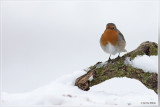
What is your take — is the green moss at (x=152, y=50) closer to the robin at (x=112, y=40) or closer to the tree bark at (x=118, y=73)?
the tree bark at (x=118, y=73)

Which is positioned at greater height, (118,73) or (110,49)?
(110,49)

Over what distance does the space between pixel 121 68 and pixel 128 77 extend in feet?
0.64

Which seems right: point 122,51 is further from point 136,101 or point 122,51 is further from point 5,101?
point 5,101

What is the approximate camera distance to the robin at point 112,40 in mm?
5062

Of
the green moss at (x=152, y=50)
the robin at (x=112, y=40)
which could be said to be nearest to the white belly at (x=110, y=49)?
the robin at (x=112, y=40)

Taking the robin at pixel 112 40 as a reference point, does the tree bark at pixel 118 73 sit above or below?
below

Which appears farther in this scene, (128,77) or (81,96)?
(128,77)

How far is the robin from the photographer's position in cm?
506

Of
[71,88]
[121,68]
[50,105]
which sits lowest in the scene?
[50,105]

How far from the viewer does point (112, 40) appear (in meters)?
5.11

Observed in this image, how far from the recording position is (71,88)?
15.3 feet

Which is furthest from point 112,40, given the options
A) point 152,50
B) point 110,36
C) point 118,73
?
point 152,50

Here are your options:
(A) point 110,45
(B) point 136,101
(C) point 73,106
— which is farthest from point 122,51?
(C) point 73,106

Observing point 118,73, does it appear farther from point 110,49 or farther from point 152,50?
point 152,50
